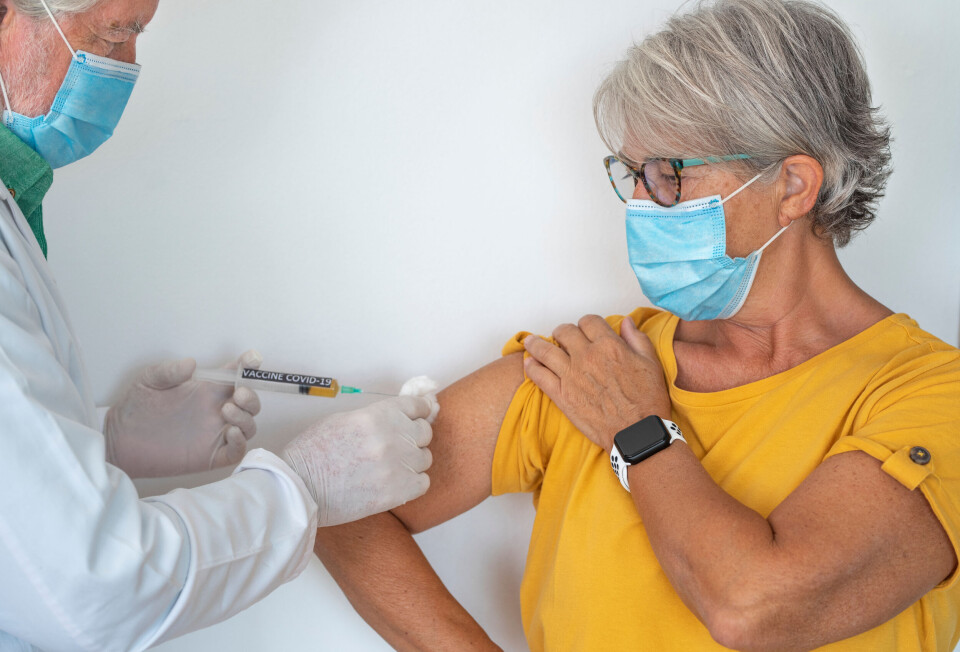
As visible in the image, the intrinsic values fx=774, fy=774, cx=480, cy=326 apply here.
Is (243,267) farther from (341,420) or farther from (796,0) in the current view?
(796,0)

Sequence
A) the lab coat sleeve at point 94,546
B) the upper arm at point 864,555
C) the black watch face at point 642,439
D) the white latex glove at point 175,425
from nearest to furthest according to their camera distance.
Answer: the lab coat sleeve at point 94,546
the upper arm at point 864,555
the black watch face at point 642,439
the white latex glove at point 175,425

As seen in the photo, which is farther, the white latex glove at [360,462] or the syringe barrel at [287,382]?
the syringe barrel at [287,382]

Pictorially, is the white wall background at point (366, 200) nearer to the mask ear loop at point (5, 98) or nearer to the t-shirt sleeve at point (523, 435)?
the t-shirt sleeve at point (523, 435)

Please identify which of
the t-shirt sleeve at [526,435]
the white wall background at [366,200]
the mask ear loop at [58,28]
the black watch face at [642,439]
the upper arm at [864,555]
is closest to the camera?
the upper arm at [864,555]

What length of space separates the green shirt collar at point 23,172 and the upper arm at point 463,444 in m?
0.87

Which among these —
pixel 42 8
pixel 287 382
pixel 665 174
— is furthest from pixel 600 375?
pixel 42 8

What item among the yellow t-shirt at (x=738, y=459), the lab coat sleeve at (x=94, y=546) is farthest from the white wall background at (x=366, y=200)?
the lab coat sleeve at (x=94, y=546)

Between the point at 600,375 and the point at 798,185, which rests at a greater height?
the point at 798,185

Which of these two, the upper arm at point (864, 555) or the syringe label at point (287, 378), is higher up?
the upper arm at point (864, 555)

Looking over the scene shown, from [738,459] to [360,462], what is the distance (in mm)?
705

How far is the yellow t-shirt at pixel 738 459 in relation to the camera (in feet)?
4.20

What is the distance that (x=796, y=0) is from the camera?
5.05 ft

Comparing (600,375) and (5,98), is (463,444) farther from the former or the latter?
(5,98)

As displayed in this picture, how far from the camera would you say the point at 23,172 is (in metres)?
1.35
